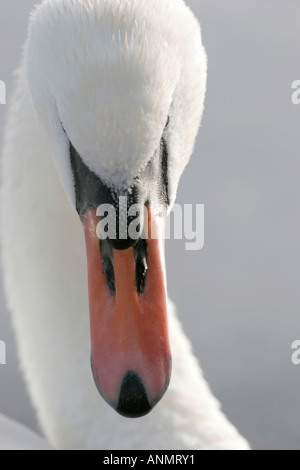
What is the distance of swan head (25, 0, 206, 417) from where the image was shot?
5.77 feet

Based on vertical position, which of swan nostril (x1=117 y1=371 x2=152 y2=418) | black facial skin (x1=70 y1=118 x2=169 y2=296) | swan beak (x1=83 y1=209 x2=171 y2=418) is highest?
black facial skin (x1=70 y1=118 x2=169 y2=296)

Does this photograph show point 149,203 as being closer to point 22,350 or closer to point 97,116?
point 97,116

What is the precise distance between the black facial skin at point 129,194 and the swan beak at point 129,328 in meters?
0.01

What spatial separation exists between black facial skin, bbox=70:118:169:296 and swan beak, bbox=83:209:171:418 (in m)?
0.01

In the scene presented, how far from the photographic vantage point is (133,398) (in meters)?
1.77

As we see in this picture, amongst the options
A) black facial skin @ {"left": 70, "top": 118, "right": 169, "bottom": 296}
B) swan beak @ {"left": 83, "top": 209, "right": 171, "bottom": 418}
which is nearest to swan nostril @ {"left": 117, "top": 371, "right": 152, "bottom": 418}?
swan beak @ {"left": 83, "top": 209, "right": 171, "bottom": 418}

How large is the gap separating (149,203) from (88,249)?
171mm

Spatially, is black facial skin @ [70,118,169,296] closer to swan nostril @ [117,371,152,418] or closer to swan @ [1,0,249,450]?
swan @ [1,0,249,450]

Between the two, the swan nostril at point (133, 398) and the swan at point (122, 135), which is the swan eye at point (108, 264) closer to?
the swan at point (122, 135)

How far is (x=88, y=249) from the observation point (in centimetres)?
189

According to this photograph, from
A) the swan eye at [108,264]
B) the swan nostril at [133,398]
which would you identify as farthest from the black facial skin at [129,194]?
the swan nostril at [133,398]

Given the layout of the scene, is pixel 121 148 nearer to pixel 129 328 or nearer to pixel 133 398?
pixel 129 328

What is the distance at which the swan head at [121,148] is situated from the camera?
176cm
